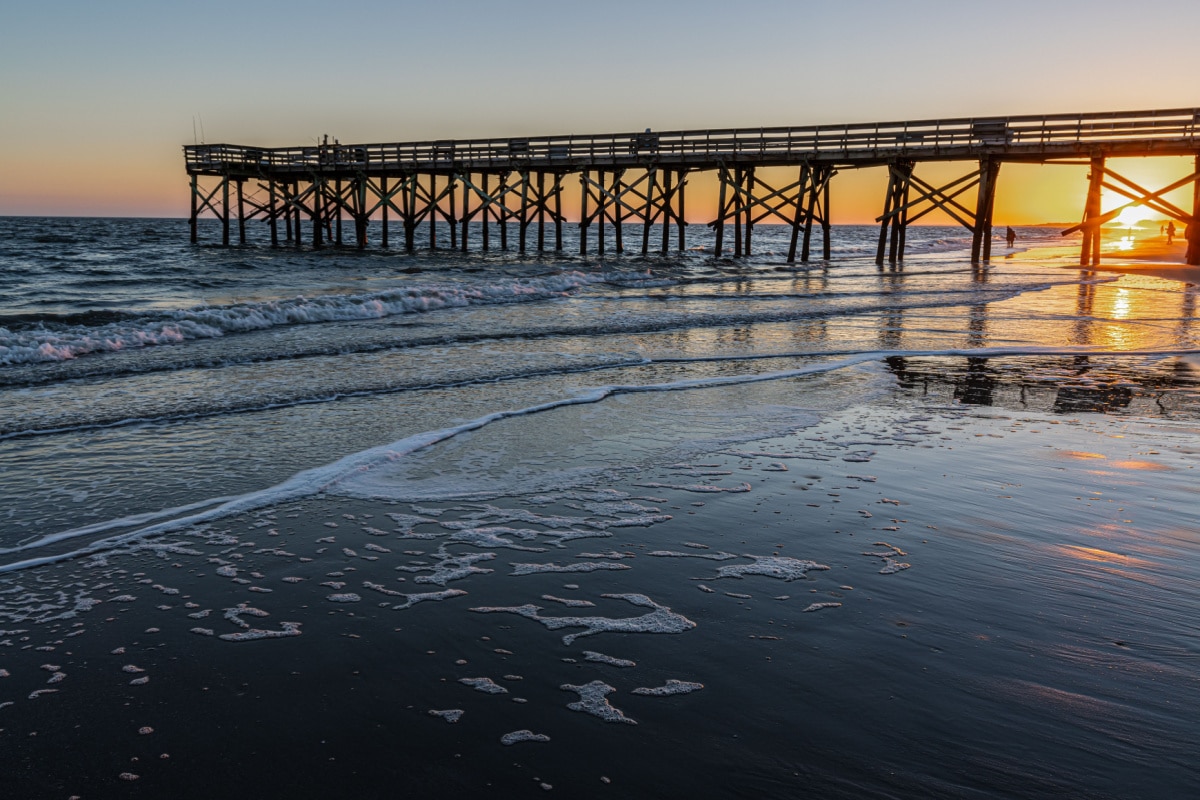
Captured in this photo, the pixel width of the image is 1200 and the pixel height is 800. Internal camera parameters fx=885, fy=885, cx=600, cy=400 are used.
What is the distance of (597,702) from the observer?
2742 mm

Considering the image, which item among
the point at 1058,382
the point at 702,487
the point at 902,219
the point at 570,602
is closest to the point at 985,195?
the point at 902,219

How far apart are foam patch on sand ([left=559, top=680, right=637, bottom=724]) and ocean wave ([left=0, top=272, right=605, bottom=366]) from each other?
9.43 meters

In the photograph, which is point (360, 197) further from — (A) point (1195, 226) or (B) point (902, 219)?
(A) point (1195, 226)

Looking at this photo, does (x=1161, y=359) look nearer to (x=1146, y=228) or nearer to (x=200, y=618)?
(x=200, y=618)

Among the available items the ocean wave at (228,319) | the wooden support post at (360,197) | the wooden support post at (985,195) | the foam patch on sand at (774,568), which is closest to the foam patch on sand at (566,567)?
the foam patch on sand at (774,568)

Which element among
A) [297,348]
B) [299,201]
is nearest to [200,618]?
[297,348]

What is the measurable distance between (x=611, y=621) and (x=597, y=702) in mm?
599

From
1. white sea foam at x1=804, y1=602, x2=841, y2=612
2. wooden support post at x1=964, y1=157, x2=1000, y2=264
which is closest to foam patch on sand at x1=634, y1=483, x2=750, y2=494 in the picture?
white sea foam at x1=804, y1=602, x2=841, y2=612

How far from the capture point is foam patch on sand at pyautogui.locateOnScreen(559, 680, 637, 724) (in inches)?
105

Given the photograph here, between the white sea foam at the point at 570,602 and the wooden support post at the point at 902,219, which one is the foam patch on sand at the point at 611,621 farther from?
the wooden support post at the point at 902,219

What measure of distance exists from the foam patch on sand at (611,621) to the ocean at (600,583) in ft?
0.07

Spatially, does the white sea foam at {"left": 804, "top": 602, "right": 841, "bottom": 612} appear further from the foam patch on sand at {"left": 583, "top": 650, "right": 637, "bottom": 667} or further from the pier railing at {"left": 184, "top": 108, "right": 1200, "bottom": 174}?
the pier railing at {"left": 184, "top": 108, "right": 1200, "bottom": 174}

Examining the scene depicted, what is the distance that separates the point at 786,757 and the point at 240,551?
272 centimetres

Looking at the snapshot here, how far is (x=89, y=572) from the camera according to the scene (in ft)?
12.4
